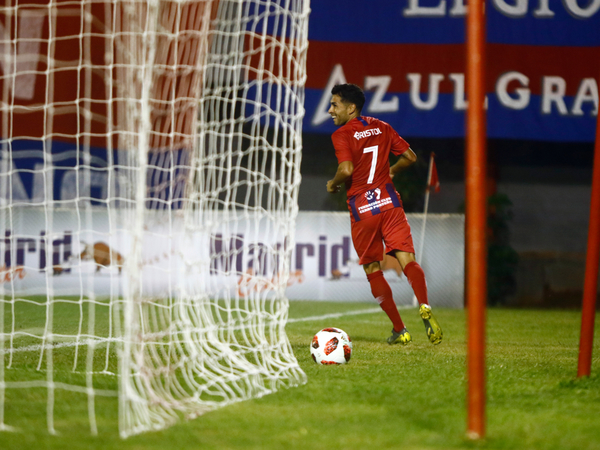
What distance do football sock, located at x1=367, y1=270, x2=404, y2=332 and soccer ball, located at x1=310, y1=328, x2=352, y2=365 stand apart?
0.83 meters

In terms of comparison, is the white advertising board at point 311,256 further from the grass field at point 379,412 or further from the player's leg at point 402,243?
the grass field at point 379,412

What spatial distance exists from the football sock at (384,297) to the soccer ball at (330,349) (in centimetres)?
83

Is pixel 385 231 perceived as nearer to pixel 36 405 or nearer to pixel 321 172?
pixel 36 405

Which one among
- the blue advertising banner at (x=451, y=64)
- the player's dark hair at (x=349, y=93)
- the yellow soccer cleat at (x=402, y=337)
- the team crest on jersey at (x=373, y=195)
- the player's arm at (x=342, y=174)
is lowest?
the yellow soccer cleat at (x=402, y=337)

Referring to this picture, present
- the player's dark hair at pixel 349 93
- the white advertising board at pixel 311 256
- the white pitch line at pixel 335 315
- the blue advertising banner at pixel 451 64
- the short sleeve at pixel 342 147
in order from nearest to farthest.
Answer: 1. the short sleeve at pixel 342 147
2. the player's dark hair at pixel 349 93
3. the white pitch line at pixel 335 315
4. the white advertising board at pixel 311 256
5. the blue advertising banner at pixel 451 64

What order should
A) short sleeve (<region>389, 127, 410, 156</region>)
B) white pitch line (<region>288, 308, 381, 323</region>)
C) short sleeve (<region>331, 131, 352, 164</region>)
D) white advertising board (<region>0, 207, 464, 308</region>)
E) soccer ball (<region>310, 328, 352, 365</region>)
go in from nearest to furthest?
soccer ball (<region>310, 328, 352, 365</region>), short sleeve (<region>331, 131, 352, 164</region>), short sleeve (<region>389, 127, 410, 156</region>), white pitch line (<region>288, 308, 381, 323</region>), white advertising board (<region>0, 207, 464, 308</region>)

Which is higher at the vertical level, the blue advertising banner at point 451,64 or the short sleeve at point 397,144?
the blue advertising banner at point 451,64

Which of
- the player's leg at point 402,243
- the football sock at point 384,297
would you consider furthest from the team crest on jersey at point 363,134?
the football sock at point 384,297

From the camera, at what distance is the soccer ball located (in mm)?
4234

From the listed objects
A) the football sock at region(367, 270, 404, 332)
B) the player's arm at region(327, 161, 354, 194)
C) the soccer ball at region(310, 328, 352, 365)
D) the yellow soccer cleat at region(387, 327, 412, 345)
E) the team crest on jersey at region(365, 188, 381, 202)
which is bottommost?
the yellow soccer cleat at region(387, 327, 412, 345)

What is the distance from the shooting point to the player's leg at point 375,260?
506 cm

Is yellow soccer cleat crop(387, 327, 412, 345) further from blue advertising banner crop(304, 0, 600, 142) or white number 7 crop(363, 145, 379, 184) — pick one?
blue advertising banner crop(304, 0, 600, 142)

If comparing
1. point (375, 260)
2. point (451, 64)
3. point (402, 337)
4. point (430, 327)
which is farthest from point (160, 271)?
point (451, 64)

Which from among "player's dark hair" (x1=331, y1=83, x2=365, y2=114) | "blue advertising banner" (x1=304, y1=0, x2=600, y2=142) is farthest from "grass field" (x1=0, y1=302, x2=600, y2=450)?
"blue advertising banner" (x1=304, y1=0, x2=600, y2=142)
